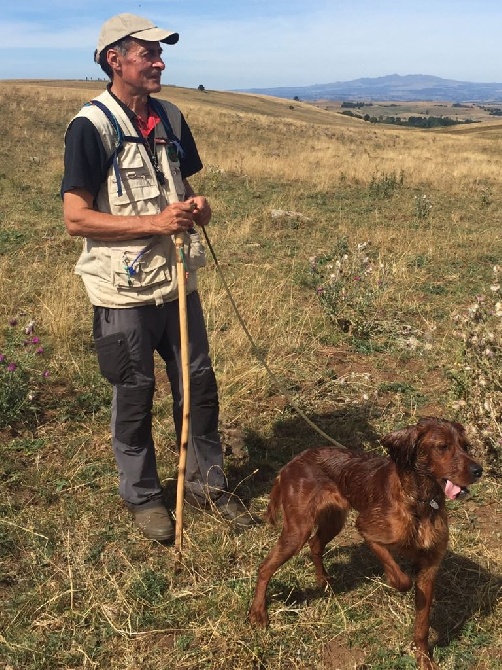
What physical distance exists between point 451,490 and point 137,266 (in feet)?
5.87

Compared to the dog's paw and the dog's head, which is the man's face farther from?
the dog's paw

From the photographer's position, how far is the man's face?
113 inches

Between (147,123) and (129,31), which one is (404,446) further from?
(129,31)

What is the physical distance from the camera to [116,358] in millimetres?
3148

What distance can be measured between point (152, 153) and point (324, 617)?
240 cm

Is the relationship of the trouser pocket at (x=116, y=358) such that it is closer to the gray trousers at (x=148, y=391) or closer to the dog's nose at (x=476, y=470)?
the gray trousers at (x=148, y=391)

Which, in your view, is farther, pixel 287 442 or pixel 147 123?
pixel 287 442

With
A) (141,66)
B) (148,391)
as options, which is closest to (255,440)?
(148,391)

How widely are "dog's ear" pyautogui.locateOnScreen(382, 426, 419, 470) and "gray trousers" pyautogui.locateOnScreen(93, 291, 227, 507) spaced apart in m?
1.33

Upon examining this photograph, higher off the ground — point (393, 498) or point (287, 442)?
point (393, 498)

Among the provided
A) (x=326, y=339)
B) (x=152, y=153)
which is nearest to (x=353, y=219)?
(x=326, y=339)

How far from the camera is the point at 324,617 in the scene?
2795 mm

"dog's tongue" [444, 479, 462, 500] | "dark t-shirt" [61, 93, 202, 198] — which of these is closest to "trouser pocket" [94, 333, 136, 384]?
"dark t-shirt" [61, 93, 202, 198]

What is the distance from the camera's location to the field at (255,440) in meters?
2.67
